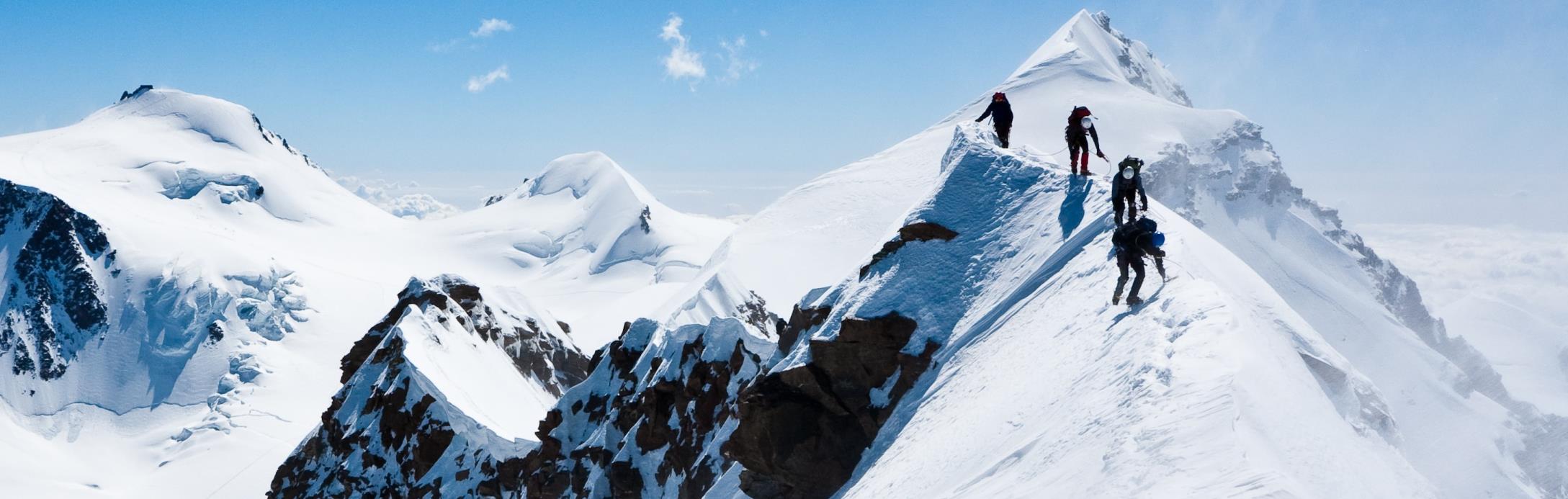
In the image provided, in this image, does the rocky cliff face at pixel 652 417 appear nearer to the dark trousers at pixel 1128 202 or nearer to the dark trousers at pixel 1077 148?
the dark trousers at pixel 1077 148

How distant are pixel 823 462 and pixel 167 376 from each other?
196m

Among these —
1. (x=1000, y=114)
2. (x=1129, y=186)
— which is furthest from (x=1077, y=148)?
(x=1129, y=186)

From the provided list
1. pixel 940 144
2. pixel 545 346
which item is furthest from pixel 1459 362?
pixel 545 346

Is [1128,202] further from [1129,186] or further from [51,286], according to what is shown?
[51,286]

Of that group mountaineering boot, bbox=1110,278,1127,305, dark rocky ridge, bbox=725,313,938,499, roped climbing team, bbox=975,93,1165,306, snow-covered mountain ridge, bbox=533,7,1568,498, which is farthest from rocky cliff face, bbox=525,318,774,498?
mountaineering boot, bbox=1110,278,1127,305

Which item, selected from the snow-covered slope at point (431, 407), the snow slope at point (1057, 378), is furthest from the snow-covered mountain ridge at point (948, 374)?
the snow-covered slope at point (431, 407)

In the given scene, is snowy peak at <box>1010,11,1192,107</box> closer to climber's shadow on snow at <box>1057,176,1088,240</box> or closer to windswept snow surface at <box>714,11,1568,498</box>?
windswept snow surface at <box>714,11,1568,498</box>

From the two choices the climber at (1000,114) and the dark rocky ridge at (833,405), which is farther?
the climber at (1000,114)

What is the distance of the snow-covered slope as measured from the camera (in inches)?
2256

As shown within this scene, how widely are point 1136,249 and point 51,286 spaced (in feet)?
767

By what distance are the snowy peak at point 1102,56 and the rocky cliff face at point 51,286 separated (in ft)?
603

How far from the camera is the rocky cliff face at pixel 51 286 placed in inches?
7436

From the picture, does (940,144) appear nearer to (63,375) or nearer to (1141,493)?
(1141,493)

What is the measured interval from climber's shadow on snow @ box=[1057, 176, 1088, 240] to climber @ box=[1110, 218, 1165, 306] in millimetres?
5652
